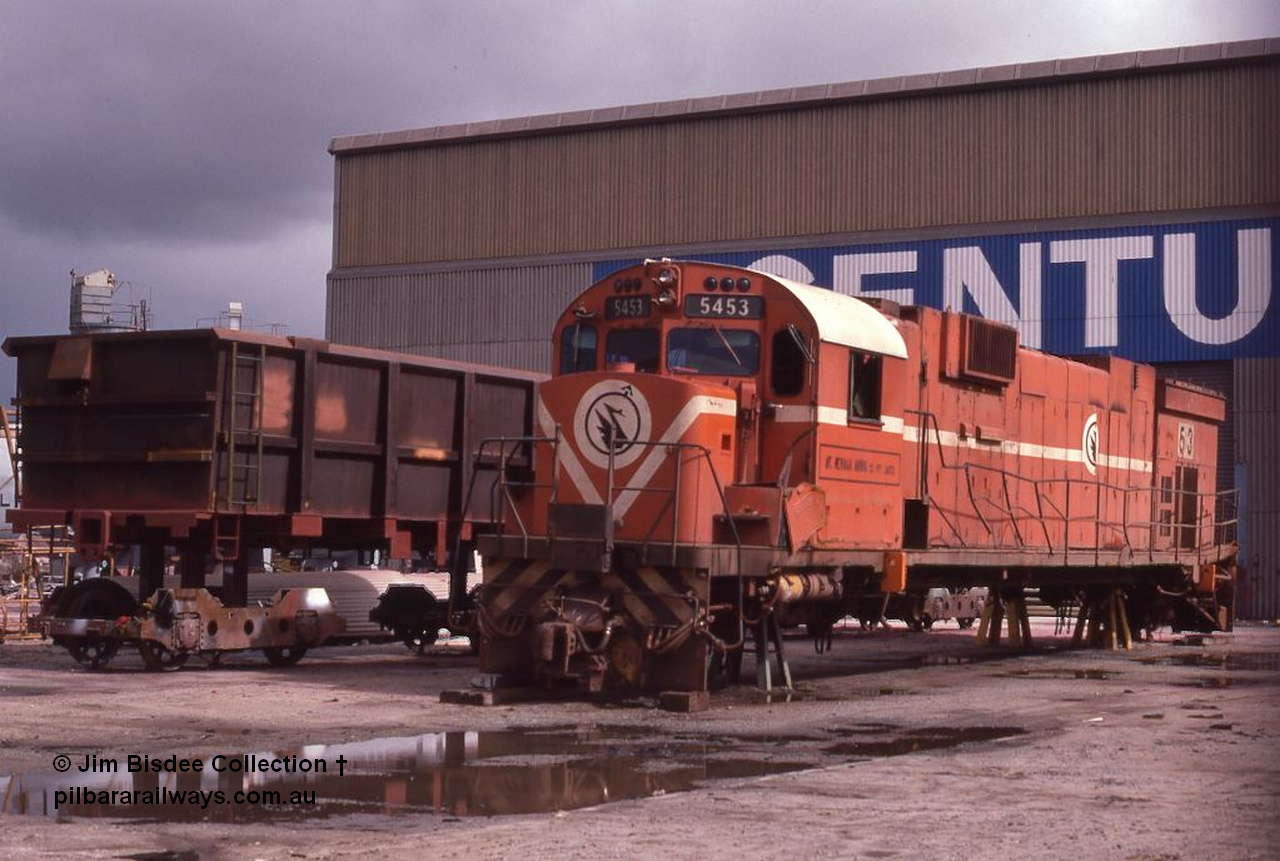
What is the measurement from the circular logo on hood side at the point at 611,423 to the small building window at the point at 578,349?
3.61 feet

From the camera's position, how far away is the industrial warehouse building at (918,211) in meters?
35.6

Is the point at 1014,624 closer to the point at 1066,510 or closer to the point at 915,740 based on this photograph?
the point at 1066,510

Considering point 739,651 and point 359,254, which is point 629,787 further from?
point 359,254

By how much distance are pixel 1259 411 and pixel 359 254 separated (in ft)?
79.3

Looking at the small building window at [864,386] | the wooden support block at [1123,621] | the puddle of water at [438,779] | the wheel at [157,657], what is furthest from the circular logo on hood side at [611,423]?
the wooden support block at [1123,621]

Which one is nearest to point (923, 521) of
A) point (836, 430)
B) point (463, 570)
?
point (836, 430)

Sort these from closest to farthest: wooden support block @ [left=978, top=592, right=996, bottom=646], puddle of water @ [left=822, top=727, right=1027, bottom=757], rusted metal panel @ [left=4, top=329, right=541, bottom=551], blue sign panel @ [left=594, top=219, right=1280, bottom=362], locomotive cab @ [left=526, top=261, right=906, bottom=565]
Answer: puddle of water @ [left=822, top=727, right=1027, bottom=757]
locomotive cab @ [left=526, top=261, right=906, bottom=565]
rusted metal panel @ [left=4, top=329, right=541, bottom=551]
wooden support block @ [left=978, top=592, right=996, bottom=646]
blue sign panel @ [left=594, top=219, right=1280, bottom=362]

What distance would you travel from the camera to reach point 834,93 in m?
39.2

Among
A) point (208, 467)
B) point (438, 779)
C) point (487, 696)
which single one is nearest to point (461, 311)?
point (208, 467)

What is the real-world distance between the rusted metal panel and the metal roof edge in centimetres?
2171

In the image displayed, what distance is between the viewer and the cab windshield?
15516mm

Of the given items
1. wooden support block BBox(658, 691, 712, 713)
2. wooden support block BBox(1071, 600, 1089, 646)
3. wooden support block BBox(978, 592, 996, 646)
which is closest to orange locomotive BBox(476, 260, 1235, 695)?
wooden support block BBox(658, 691, 712, 713)

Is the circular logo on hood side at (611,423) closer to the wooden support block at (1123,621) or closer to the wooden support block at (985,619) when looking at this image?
the wooden support block at (985,619)

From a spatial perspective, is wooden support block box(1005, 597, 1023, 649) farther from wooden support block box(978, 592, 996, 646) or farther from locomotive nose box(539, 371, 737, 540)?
locomotive nose box(539, 371, 737, 540)
